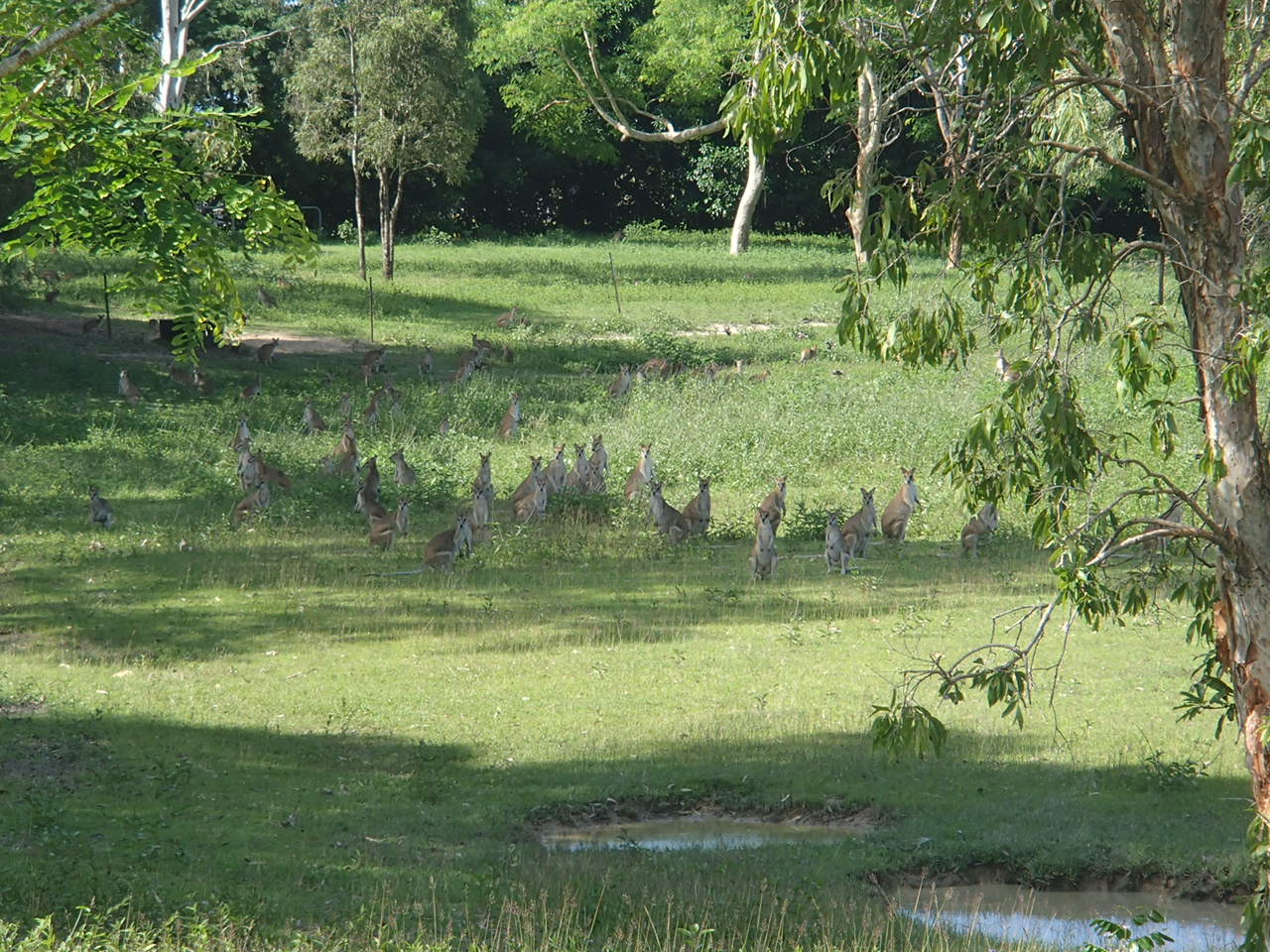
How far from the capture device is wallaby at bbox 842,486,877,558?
17.1m

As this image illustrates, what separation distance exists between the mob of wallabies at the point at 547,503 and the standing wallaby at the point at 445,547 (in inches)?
0.5

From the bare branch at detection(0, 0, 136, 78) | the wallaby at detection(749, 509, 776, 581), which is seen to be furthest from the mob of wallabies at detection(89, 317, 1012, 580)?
the bare branch at detection(0, 0, 136, 78)

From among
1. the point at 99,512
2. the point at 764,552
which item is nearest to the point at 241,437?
the point at 99,512

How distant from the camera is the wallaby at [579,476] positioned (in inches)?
797

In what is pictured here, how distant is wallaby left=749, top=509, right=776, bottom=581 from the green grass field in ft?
0.69

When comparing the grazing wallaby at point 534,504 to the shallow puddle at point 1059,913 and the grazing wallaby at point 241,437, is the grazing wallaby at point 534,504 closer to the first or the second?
the grazing wallaby at point 241,437

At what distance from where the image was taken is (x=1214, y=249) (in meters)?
6.53

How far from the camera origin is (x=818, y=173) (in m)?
59.6

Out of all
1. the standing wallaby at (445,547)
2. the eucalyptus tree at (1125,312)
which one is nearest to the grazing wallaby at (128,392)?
the standing wallaby at (445,547)

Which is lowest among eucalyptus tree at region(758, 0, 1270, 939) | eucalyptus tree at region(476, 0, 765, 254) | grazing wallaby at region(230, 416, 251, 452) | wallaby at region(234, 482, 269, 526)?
wallaby at region(234, 482, 269, 526)

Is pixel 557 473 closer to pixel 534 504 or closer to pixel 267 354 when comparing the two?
pixel 534 504

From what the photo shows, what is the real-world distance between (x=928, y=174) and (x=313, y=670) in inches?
310

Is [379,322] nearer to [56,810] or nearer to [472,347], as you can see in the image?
[472,347]

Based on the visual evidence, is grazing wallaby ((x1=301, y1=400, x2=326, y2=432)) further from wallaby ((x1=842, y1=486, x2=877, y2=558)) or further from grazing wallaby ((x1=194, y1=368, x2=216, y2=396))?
wallaby ((x1=842, y1=486, x2=877, y2=558))
